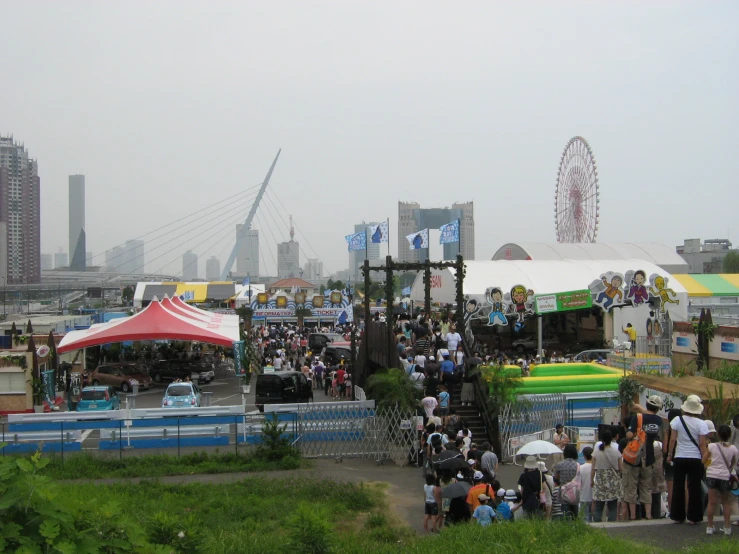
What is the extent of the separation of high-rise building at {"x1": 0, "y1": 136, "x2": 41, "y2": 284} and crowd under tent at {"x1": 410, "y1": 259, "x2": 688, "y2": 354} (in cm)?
14823

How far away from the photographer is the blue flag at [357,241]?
98.4 ft

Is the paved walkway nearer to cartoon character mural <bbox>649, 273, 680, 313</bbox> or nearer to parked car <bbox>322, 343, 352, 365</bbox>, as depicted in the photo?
parked car <bbox>322, 343, 352, 365</bbox>

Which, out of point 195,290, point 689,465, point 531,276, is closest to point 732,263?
point 531,276

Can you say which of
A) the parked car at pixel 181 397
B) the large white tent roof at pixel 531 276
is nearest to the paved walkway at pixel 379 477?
the parked car at pixel 181 397

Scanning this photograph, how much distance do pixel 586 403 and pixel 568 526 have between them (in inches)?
421

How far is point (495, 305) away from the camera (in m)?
31.9

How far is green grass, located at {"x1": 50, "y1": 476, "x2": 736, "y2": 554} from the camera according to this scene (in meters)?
6.80

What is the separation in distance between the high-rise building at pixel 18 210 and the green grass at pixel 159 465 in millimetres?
171819

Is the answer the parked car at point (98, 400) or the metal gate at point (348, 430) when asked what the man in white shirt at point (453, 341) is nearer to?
the metal gate at point (348, 430)

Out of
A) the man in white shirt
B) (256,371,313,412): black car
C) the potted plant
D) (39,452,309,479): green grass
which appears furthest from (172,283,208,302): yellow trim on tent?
(39,452,309,479): green grass

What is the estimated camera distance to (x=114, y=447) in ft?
55.4

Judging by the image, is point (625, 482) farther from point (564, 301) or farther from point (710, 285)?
point (710, 285)

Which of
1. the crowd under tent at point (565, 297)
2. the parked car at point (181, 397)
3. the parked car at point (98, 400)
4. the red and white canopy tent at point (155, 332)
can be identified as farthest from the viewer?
the crowd under tent at point (565, 297)

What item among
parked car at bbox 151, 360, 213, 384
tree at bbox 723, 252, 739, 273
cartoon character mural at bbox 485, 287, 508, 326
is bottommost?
parked car at bbox 151, 360, 213, 384
